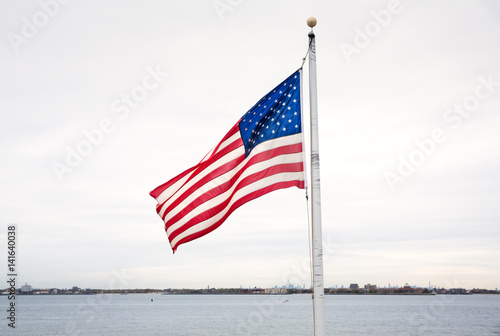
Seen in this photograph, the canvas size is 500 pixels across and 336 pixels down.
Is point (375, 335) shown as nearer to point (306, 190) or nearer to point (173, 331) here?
point (173, 331)

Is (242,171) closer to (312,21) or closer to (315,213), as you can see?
(315,213)

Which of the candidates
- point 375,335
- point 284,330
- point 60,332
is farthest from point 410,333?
point 60,332

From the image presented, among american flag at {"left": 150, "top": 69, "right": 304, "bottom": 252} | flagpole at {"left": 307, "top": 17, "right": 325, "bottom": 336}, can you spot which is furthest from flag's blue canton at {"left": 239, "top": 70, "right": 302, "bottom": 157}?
flagpole at {"left": 307, "top": 17, "right": 325, "bottom": 336}

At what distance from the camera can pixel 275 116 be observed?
10703 millimetres

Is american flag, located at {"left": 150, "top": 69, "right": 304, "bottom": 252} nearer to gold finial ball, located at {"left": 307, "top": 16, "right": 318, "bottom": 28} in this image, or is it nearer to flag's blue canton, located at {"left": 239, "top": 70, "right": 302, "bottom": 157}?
flag's blue canton, located at {"left": 239, "top": 70, "right": 302, "bottom": 157}

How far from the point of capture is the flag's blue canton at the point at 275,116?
10484 millimetres

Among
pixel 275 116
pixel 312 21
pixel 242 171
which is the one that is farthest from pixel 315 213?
pixel 312 21

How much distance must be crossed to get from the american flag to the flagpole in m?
0.56

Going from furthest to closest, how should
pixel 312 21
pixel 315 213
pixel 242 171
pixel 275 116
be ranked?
pixel 242 171
pixel 275 116
pixel 312 21
pixel 315 213

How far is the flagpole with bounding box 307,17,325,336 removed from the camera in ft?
29.9

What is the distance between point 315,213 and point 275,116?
2390mm

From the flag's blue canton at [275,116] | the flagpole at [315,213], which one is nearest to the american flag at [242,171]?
the flag's blue canton at [275,116]

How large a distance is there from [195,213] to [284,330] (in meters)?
83.5

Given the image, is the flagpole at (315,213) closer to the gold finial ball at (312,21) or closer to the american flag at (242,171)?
the gold finial ball at (312,21)
